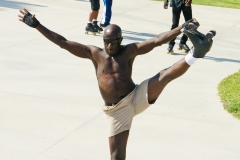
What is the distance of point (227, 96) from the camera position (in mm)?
9133

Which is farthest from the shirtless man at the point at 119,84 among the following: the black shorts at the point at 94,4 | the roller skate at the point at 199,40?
the black shorts at the point at 94,4

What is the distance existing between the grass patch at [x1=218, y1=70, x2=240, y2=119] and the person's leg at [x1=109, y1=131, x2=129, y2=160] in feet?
9.51

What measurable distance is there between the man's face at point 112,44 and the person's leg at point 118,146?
2.54ft

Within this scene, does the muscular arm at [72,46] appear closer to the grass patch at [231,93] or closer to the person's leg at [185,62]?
the person's leg at [185,62]

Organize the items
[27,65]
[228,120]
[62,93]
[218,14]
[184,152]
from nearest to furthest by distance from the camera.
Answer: [184,152]
[228,120]
[62,93]
[27,65]
[218,14]

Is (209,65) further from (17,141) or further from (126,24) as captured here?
(17,141)

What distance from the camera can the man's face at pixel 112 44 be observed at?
5.70 metres

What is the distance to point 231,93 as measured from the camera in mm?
9266

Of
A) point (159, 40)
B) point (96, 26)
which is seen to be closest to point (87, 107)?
point (159, 40)

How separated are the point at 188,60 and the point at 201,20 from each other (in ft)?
34.9

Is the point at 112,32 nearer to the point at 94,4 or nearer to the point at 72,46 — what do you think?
the point at 72,46

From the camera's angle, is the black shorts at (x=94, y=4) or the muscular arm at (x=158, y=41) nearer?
the muscular arm at (x=158, y=41)

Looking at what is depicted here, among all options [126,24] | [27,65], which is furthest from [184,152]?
[126,24]

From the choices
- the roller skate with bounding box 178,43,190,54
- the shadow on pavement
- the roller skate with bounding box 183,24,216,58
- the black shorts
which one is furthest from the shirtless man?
the shadow on pavement
